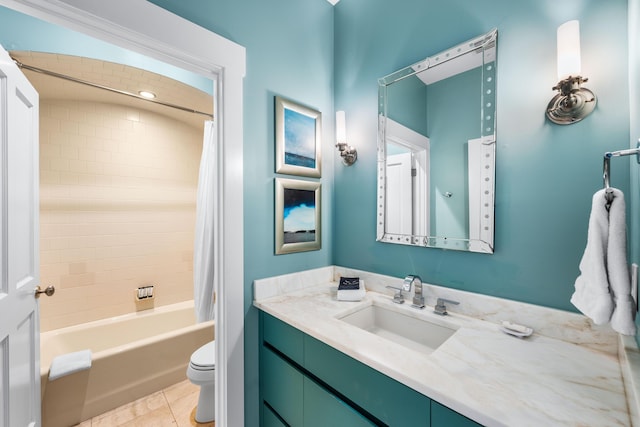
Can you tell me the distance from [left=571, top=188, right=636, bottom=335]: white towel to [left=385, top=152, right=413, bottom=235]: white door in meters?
0.74

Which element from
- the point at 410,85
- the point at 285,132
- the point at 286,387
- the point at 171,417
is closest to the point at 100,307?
the point at 171,417

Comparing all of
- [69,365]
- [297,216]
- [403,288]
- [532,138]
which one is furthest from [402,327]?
[69,365]

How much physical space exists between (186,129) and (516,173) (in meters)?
2.99

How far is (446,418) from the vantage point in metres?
0.67

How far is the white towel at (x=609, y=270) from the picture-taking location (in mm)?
621

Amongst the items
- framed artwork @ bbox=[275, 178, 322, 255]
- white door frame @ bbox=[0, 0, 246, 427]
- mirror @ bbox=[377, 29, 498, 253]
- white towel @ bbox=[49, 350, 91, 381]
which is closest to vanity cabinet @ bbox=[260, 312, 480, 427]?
white door frame @ bbox=[0, 0, 246, 427]

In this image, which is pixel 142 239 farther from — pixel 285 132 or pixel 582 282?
pixel 582 282

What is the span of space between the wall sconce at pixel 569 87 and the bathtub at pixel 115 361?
257 cm

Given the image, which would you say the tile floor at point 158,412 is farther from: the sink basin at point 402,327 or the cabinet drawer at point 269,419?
the sink basin at point 402,327

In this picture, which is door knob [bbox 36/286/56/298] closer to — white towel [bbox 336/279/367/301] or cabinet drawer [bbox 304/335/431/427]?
cabinet drawer [bbox 304/335/431/427]

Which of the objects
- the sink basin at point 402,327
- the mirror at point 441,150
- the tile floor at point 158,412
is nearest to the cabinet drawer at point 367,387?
the sink basin at point 402,327

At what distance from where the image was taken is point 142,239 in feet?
8.44

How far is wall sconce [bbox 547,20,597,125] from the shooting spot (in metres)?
0.85

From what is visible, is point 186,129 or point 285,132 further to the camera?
point 186,129
